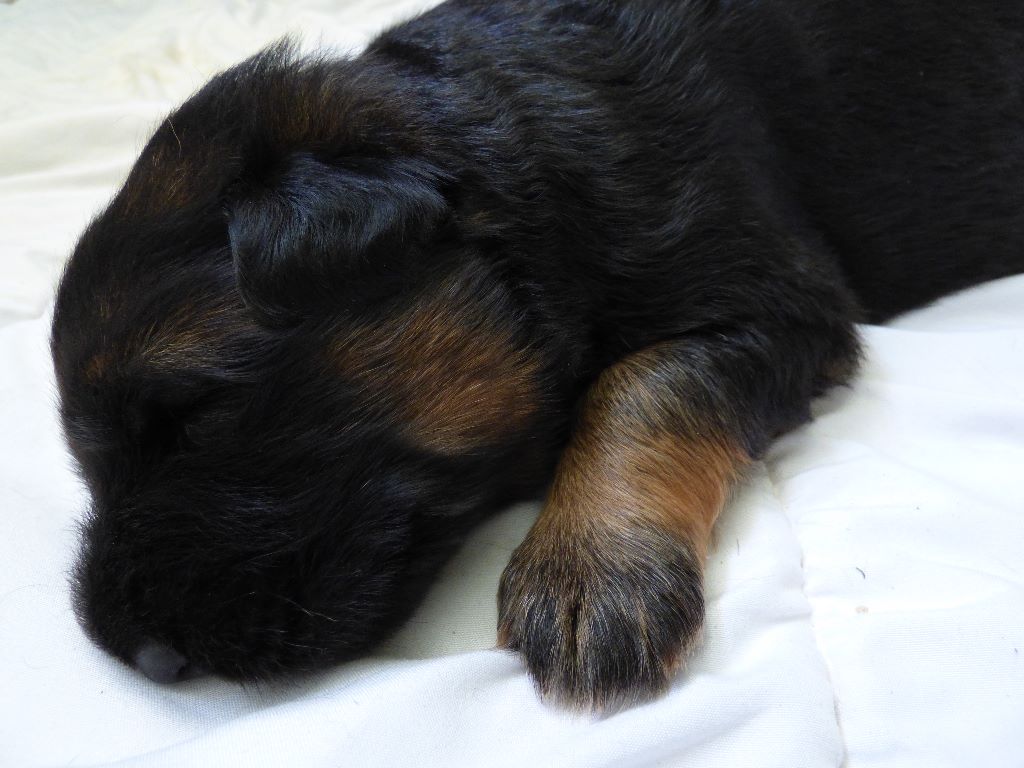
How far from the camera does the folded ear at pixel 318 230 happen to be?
5.34ft

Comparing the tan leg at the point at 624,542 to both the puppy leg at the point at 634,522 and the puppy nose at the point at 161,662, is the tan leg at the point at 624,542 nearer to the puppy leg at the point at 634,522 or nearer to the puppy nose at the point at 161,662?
the puppy leg at the point at 634,522

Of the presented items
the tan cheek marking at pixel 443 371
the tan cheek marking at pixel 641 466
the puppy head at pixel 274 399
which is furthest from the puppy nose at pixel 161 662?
the tan cheek marking at pixel 641 466

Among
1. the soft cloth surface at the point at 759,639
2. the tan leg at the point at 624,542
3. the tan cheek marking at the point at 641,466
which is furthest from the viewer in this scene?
the tan cheek marking at the point at 641,466

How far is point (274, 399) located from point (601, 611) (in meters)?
0.77

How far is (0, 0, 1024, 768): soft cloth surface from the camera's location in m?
1.58

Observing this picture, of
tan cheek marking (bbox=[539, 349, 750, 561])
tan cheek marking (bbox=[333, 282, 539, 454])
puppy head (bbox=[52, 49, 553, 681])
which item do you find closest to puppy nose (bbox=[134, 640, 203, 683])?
puppy head (bbox=[52, 49, 553, 681])

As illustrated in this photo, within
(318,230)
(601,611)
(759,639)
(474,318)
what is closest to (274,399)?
(318,230)

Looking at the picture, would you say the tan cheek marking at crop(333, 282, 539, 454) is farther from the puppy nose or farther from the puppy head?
the puppy nose

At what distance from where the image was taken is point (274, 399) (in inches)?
66.6

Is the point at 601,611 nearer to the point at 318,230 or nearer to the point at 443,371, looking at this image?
the point at 443,371

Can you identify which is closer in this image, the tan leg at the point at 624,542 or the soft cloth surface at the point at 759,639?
the soft cloth surface at the point at 759,639

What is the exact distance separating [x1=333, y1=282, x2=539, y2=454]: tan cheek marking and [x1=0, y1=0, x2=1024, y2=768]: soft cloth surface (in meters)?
0.35

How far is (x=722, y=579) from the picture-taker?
6.23 feet

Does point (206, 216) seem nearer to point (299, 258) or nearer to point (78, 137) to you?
point (299, 258)
